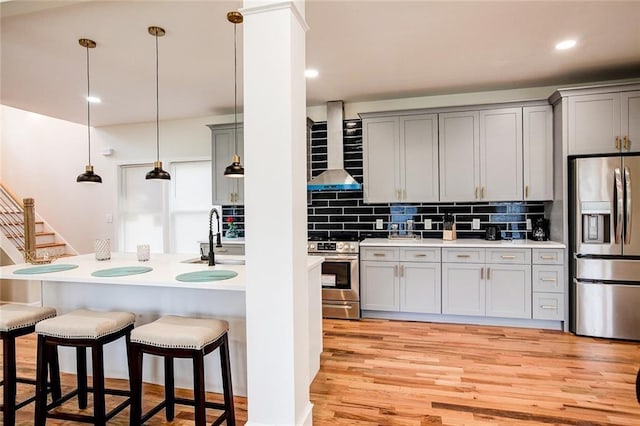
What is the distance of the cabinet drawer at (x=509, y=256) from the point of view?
12.2 feet

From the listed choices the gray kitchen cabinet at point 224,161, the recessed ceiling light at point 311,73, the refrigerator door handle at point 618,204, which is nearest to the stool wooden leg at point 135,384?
the recessed ceiling light at point 311,73

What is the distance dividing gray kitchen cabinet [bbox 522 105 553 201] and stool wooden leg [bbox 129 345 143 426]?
3.89 m

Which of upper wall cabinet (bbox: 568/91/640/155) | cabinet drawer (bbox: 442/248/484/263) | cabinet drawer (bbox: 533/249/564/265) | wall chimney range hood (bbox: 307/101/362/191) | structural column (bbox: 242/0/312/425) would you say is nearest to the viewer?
structural column (bbox: 242/0/312/425)

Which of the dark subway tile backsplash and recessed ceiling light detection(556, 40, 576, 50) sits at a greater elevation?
recessed ceiling light detection(556, 40, 576, 50)

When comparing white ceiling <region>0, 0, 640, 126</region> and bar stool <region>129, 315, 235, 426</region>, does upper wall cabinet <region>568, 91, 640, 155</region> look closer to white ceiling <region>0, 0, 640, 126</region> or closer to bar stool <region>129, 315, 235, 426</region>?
white ceiling <region>0, 0, 640, 126</region>

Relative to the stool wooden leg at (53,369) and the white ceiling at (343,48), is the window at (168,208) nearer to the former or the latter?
the white ceiling at (343,48)

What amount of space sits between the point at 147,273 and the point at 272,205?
115 centimetres

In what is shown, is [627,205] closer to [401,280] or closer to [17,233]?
[401,280]

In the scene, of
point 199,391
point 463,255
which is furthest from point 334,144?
point 199,391

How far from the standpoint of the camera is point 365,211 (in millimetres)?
4719

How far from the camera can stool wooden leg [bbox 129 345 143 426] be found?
192cm

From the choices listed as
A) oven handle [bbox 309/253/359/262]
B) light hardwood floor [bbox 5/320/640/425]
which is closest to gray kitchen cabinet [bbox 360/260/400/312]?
oven handle [bbox 309/253/359/262]

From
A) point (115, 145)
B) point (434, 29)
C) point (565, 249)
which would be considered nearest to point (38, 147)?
point (115, 145)

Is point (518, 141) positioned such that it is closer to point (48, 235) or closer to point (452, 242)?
point (452, 242)
